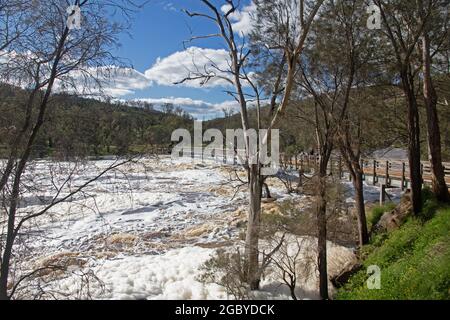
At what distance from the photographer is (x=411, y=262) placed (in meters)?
8.24

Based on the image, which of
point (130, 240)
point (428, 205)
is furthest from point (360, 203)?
point (130, 240)

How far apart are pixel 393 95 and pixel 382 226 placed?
15.0 ft

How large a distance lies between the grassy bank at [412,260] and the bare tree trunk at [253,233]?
2.24 meters

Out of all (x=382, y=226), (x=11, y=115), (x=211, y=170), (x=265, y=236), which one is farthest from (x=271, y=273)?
(x=211, y=170)

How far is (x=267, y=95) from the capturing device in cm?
1225

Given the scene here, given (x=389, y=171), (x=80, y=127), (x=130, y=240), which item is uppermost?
(x=80, y=127)

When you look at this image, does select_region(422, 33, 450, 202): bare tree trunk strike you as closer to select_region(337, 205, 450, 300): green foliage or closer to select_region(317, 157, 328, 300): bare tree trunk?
select_region(337, 205, 450, 300): green foliage

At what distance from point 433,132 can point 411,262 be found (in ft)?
15.6

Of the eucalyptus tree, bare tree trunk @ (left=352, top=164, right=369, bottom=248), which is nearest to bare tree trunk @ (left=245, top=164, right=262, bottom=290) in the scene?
bare tree trunk @ (left=352, top=164, right=369, bottom=248)

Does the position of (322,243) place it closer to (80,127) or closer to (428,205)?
(428,205)

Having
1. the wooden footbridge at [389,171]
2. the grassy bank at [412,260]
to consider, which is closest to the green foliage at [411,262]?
the grassy bank at [412,260]

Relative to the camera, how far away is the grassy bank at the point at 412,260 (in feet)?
22.3

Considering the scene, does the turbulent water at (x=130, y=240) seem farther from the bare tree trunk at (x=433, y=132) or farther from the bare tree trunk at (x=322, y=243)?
the bare tree trunk at (x=433, y=132)

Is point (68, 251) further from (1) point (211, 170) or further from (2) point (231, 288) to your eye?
(1) point (211, 170)
